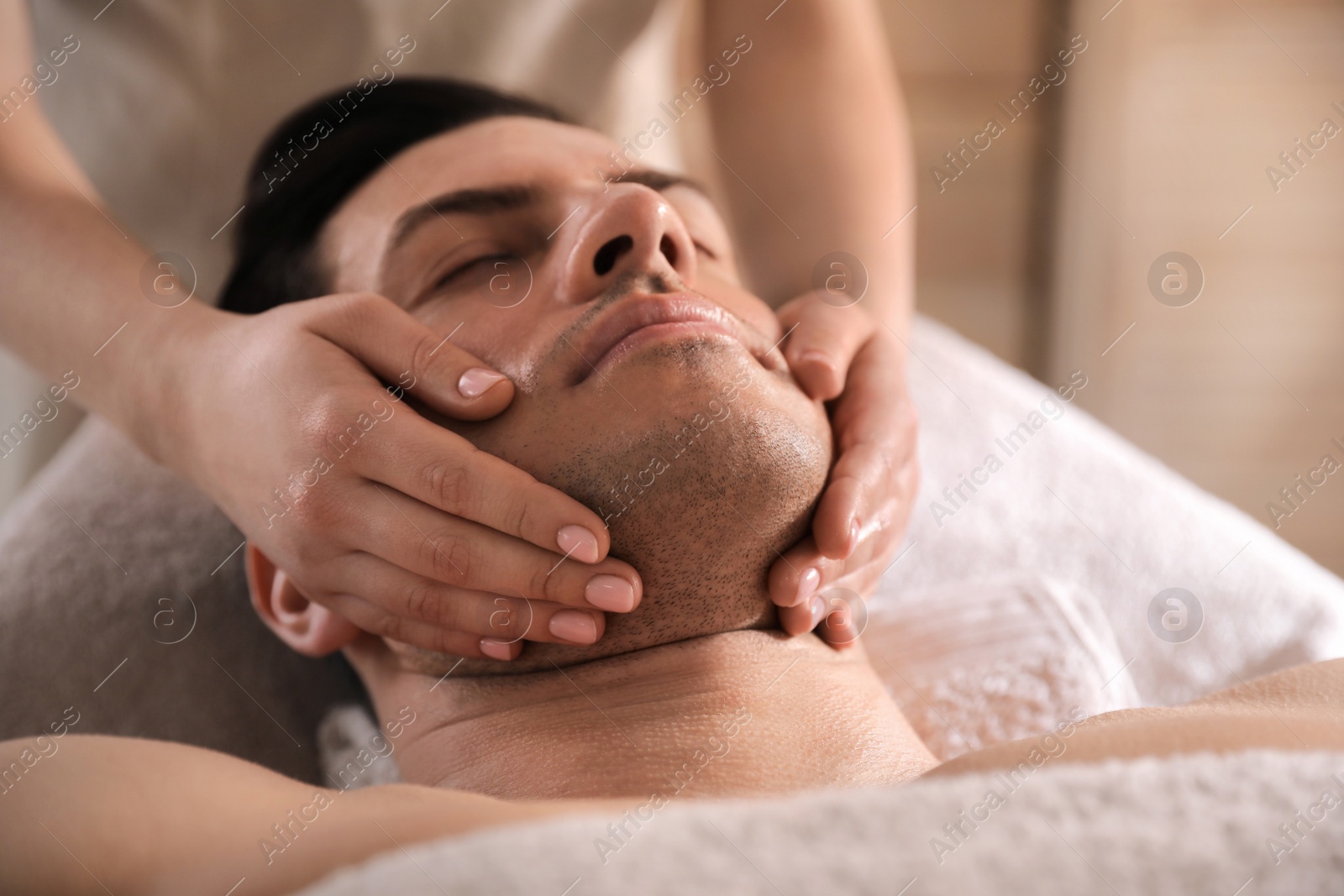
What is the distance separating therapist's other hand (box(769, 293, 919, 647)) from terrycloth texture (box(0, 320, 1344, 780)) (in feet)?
0.71

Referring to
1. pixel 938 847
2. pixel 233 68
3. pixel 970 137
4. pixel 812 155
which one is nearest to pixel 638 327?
pixel 938 847

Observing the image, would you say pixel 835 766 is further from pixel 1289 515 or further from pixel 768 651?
pixel 1289 515

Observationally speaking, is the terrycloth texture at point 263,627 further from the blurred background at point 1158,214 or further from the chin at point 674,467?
the blurred background at point 1158,214

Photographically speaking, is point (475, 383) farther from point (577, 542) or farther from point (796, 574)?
point (796, 574)

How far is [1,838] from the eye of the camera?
533 mm

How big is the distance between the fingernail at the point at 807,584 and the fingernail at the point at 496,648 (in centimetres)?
21

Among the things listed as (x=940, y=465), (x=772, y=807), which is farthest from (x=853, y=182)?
(x=772, y=807)

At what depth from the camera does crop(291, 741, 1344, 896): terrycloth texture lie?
41 centimetres

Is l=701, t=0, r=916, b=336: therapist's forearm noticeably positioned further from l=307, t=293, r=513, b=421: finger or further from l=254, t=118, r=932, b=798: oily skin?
l=307, t=293, r=513, b=421: finger

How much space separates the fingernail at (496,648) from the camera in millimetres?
684

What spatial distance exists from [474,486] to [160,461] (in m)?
0.37

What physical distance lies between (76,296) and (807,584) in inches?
25.1

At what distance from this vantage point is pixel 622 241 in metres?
0.73

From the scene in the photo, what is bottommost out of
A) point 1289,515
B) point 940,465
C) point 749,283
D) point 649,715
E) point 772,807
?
point 1289,515
